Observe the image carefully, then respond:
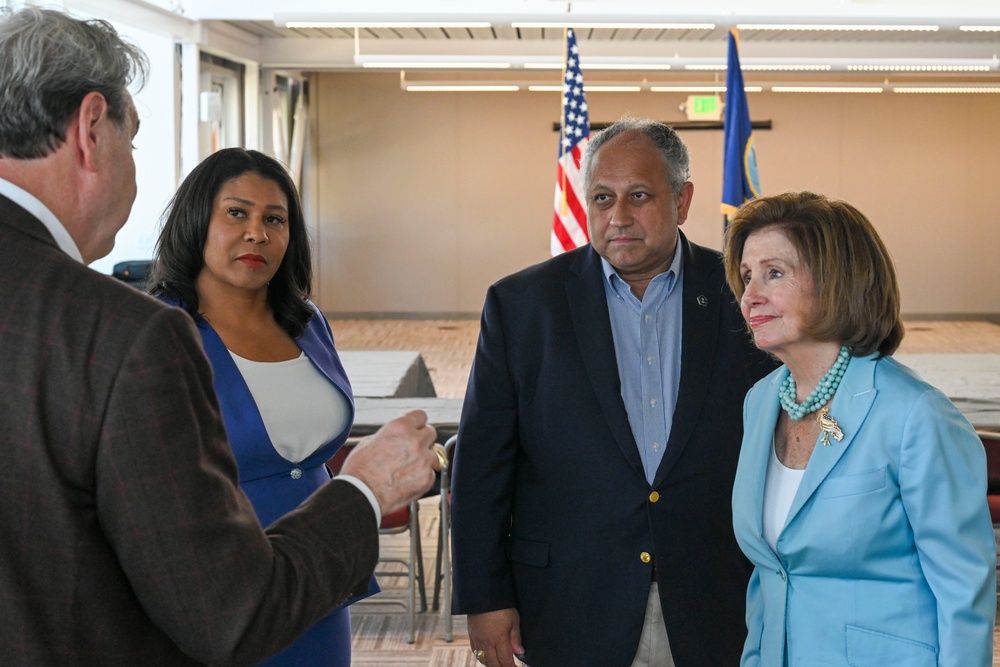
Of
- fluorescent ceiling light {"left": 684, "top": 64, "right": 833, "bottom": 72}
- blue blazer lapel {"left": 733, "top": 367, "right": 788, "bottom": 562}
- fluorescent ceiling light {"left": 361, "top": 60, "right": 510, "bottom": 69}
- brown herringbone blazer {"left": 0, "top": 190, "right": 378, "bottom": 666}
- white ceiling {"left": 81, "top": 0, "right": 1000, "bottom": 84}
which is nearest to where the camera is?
brown herringbone blazer {"left": 0, "top": 190, "right": 378, "bottom": 666}

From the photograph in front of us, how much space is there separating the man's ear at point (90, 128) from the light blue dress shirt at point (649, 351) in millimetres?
1481

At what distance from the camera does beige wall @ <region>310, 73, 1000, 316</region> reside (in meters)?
17.5

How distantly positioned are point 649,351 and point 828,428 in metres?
0.68

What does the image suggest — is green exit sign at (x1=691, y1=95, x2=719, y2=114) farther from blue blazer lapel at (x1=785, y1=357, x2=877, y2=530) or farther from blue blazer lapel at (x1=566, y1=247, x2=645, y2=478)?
blue blazer lapel at (x1=785, y1=357, x2=877, y2=530)

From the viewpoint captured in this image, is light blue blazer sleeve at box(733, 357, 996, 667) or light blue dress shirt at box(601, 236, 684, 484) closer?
light blue blazer sleeve at box(733, 357, 996, 667)

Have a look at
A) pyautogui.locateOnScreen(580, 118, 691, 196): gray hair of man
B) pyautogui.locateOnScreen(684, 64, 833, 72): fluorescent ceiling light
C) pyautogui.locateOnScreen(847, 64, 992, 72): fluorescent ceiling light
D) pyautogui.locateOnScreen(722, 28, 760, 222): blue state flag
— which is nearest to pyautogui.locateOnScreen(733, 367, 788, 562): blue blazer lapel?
pyautogui.locateOnScreen(580, 118, 691, 196): gray hair of man

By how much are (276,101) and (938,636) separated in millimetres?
14184

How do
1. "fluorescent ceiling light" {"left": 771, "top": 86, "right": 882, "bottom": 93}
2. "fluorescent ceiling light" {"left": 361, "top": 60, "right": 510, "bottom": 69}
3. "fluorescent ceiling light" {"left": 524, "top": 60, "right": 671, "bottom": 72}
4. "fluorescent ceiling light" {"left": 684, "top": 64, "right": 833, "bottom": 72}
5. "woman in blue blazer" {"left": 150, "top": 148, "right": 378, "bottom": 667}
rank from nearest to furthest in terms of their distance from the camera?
"woman in blue blazer" {"left": 150, "top": 148, "right": 378, "bottom": 667} < "fluorescent ceiling light" {"left": 361, "top": 60, "right": 510, "bottom": 69} < "fluorescent ceiling light" {"left": 524, "top": 60, "right": 671, "bottom": 72} < "fluorescent ceiling light" {"left": 684, "top": 64, "right": 833, "bottom": 72} < "fluorescent ceiling light" {"left": 771, "top": 86, "right": 882, "bottom": 93}

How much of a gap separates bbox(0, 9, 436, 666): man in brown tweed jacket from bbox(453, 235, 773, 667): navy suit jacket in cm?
116

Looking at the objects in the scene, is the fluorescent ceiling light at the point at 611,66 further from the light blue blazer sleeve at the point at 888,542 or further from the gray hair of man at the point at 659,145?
the light blue blazer sleeve at the point at 888,542

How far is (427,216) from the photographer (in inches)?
709

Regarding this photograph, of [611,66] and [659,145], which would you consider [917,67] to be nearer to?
[611,66]

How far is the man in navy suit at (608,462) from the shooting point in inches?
94.5

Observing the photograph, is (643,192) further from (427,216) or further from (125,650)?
(427,216)
